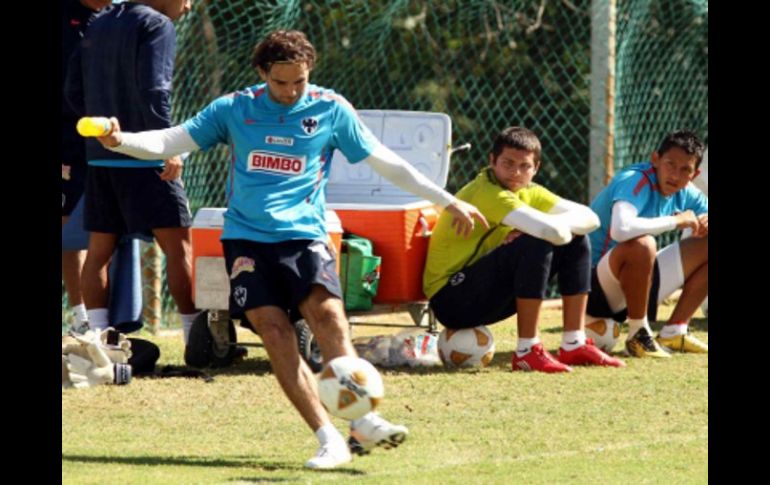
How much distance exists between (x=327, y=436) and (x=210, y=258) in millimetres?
2307

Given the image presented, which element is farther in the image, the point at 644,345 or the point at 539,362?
the point at 644,345

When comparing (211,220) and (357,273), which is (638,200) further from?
(211,220)

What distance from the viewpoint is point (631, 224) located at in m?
8.52

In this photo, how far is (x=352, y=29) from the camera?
13273mm

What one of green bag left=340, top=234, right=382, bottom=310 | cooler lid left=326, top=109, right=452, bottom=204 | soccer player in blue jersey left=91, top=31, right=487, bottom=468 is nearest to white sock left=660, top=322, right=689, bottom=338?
cooler lid left=326, top=109, right=452, bottom=204

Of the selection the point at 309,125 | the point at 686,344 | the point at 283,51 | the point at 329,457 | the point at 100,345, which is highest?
the point at 283,51

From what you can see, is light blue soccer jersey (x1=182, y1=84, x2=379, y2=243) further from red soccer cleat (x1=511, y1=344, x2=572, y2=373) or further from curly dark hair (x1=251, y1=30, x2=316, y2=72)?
red soccer cleat (x1=511, y1=344, x2=572, y2=373)

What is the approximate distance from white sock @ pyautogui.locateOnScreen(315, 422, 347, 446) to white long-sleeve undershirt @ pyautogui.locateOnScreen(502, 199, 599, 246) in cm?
232

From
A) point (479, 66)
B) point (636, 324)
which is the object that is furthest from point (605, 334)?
point (479, 66)

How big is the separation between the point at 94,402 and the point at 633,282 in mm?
2981

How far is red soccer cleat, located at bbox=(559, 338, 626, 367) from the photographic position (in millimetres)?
8320

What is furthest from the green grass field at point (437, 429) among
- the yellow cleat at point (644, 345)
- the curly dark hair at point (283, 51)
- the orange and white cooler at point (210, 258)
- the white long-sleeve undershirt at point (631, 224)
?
the curly dark hair at point (283, 51)

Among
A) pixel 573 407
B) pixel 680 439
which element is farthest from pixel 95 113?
pixel 680 439
